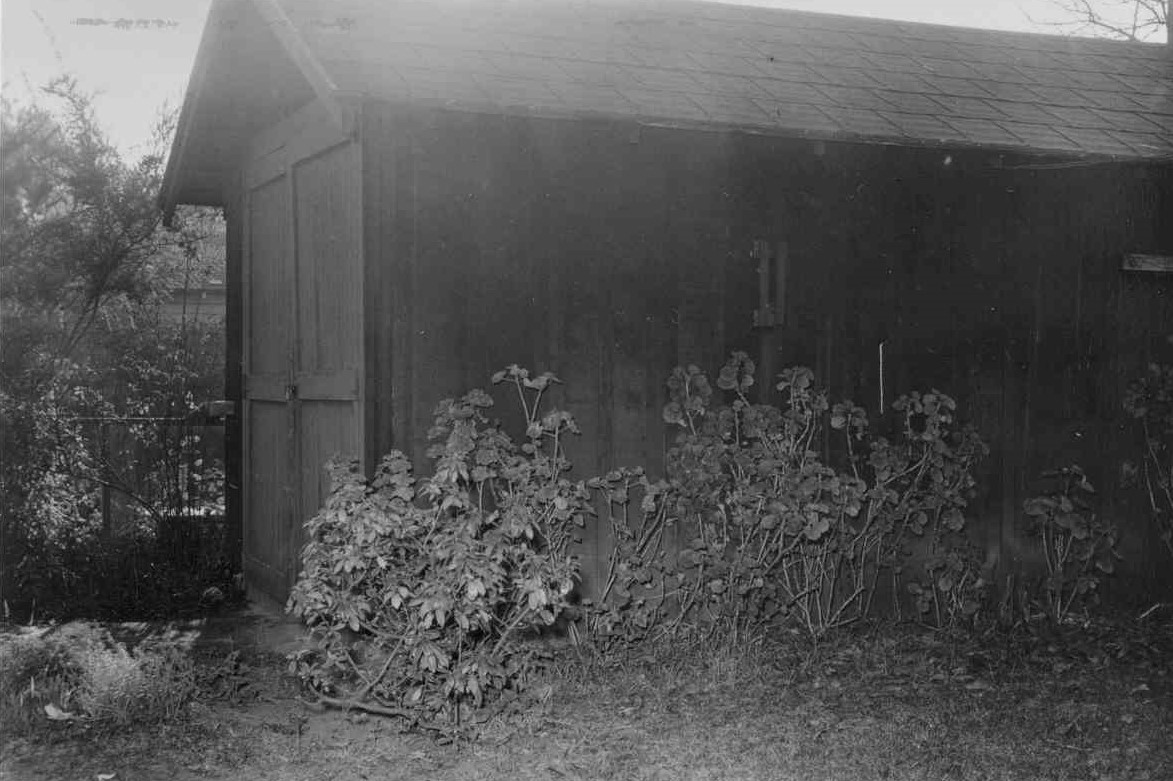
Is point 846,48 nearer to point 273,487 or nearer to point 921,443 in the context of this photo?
point 921,443

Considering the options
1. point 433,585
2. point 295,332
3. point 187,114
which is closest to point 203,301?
point 187,114

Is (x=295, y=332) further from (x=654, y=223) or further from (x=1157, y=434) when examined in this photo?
(x=1157, y=434)

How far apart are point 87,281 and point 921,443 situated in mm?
7142

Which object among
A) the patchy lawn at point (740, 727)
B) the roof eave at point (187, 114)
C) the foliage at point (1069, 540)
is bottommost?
the patchy lawn at point (740, 727)

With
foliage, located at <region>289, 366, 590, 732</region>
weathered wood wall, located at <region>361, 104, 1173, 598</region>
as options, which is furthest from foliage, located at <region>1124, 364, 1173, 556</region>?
foliage, located at <region>289, 366, 590, 732</region>

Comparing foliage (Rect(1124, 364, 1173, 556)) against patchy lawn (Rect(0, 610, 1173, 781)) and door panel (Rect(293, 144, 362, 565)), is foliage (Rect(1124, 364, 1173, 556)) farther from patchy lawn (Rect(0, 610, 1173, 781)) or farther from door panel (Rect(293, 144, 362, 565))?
door panel (Rect(293, 144, 362, 565))

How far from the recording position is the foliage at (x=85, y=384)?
31.0 ft

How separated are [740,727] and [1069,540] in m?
3.10

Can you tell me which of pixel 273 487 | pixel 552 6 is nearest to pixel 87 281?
pixel 273 487

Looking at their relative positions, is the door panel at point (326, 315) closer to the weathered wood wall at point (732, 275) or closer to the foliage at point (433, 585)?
the weathered wood wall at point (732, 275)

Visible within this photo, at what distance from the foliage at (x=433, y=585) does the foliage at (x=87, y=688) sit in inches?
27.2

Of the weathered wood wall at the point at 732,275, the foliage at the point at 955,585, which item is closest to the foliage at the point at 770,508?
the foliage at the point at 955,585

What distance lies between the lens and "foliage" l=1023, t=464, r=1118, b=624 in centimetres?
759

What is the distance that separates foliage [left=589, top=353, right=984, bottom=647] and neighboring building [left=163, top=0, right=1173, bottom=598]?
10.8 inches
